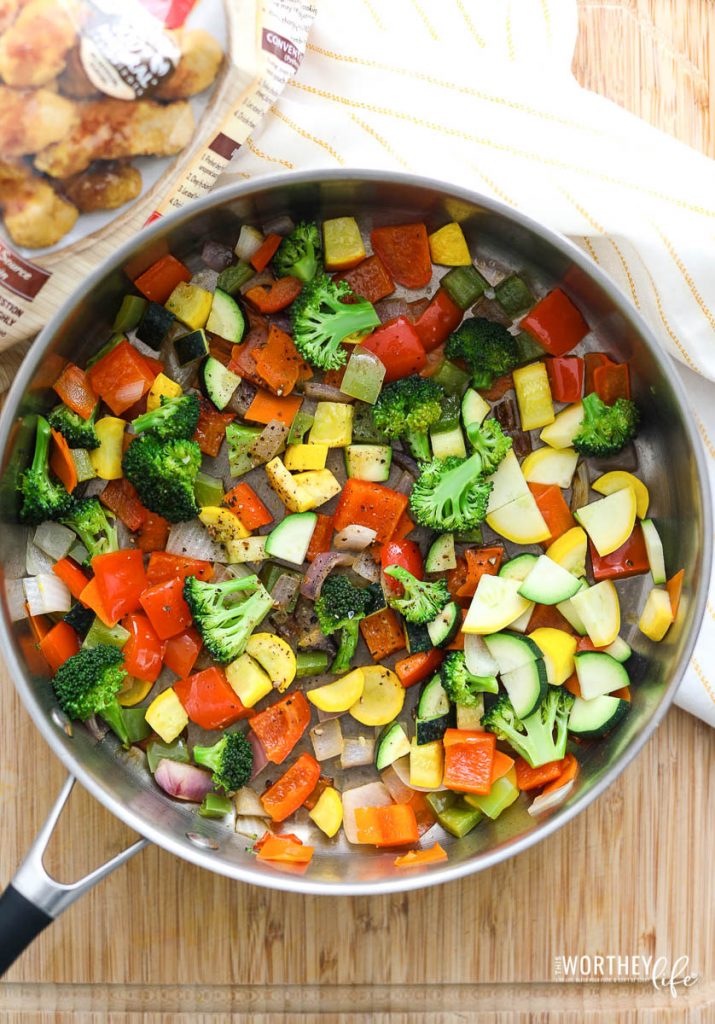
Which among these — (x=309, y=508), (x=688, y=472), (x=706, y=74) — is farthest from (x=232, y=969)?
(x=706, y=74)

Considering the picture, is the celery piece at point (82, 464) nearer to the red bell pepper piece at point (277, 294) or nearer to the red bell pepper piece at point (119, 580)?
the red bell pepper piece at point (119, 580)

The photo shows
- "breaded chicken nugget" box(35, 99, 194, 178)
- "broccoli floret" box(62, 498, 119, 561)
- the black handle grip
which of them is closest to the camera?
the black handle grip

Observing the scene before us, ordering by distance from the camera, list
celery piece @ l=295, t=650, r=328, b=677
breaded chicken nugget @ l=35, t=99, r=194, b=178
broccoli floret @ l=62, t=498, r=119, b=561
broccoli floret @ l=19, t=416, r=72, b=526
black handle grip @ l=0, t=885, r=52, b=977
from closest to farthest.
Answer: black handle grip @ l=0, t=885, r=52, b=977 → breaded chicken nugget @ l=35, t=99, r=194, b=178 → broccoli floret @ l=19, t=416, r=72, b=526 → broccoli floret @ l=62, t=498, r=119, b=561 → celery piece @ l=295, t=650, r=328, b=677

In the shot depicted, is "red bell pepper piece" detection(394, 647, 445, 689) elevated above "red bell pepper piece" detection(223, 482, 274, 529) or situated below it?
below

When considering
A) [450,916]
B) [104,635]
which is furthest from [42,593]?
[450,916]

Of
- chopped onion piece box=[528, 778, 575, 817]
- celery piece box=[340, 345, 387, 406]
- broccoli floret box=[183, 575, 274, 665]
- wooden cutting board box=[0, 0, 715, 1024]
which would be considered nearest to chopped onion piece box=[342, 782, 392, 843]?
wooden cutting board box=[0, 0, 715, 1024]

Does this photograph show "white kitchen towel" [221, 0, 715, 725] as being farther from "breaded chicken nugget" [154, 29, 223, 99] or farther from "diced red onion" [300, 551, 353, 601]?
"diced red onion" [300, 551, 353, 601]

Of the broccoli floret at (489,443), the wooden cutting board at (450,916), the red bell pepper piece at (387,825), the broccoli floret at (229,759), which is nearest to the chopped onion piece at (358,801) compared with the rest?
the red bell pepper piece at (387,825)

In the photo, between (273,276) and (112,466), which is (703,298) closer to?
(273,276)
